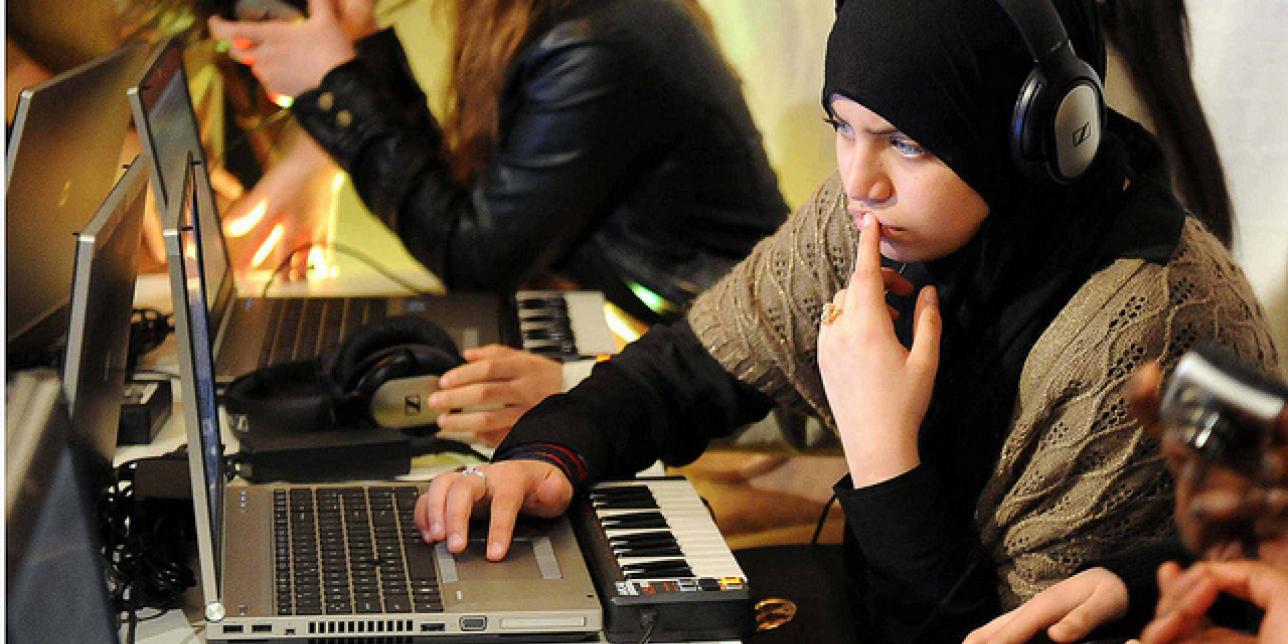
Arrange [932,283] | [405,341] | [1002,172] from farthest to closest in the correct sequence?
1. [405,341]
2. [932,283]
3. [1002,172]

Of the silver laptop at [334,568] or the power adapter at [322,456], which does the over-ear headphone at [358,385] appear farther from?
the silver laptop at [334,568]

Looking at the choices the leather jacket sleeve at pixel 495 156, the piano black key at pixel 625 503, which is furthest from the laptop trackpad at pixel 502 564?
the leather jacket sleeve at pixel 495 156

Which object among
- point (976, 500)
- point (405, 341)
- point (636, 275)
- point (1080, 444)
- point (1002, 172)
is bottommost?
point (636, 275)

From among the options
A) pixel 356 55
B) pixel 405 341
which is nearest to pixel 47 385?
pixel 405 341

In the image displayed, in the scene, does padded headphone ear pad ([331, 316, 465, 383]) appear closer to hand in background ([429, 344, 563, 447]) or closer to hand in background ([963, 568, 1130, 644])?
hand in background ([429, 344, 563, 447])

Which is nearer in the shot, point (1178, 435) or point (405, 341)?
point (1178, 435)

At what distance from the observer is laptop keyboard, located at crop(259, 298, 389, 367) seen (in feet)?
6.94

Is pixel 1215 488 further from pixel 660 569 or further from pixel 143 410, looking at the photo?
pixel 143 410

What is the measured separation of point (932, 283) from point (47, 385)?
0.90 metres

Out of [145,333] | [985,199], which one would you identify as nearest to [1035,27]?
[985,199]

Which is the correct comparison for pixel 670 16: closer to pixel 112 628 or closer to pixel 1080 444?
pixel 1080 444

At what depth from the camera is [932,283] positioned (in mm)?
1570

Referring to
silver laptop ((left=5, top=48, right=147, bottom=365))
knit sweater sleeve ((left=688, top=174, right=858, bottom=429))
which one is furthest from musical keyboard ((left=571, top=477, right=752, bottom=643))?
silver laptop ((left=5, top=48, right=147, bottom=365))

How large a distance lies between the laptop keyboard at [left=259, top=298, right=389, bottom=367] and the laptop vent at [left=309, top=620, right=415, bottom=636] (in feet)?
2.73
